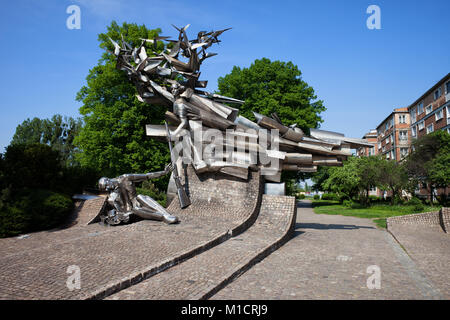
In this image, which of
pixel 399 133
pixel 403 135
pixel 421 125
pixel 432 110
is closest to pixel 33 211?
pixel 432 110

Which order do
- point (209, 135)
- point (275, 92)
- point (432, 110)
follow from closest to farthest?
1. point (209, 135)
2. point (275, 92)
3. point (432, 110)

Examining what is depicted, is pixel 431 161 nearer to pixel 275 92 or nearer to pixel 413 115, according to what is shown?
pixel 275 92

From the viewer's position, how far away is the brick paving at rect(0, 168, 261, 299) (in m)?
5.35

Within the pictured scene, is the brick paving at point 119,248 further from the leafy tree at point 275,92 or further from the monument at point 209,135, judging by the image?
the leafy tree at point 275,92

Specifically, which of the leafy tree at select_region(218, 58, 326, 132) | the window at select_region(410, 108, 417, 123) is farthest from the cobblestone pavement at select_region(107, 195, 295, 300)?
the window at select_region(410, 108, 417, 123)

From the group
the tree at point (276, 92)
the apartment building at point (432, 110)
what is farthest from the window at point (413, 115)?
the tree at point (276, 92)

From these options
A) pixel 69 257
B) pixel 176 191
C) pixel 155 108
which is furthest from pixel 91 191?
pixel 69 257

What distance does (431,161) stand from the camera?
98.8 ft

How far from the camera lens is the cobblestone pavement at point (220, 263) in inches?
216

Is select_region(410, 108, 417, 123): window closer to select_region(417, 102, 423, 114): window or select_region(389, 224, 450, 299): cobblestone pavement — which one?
select_region(417, 102, 423, 114): window

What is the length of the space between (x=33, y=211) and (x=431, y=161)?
3195 centimetres

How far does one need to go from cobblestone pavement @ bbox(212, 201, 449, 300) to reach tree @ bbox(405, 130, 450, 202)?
847 inches

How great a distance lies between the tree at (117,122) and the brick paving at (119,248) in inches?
390

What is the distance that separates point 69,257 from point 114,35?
19.4 meters
